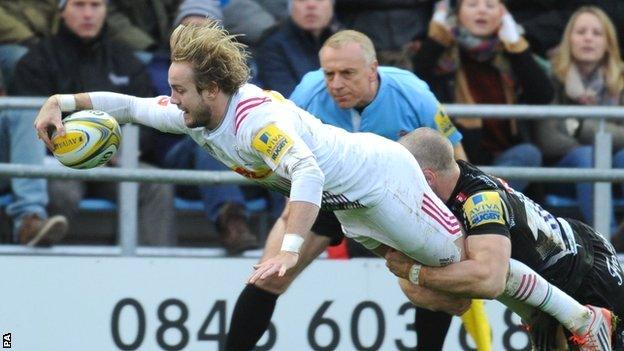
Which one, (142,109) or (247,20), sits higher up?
(247,20)

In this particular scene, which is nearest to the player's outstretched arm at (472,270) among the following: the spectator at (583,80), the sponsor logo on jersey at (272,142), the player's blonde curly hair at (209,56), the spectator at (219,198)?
the sponsor logo on jersey at (272,142)

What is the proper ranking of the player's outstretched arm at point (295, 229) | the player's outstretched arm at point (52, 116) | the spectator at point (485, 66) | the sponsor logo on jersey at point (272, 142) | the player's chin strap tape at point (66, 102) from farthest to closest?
the spectator at point (485, 66), the player's chin strap tape at point (66, 102), the player's outstretched arm at point (52, 116), the sponsor logo on jersey at point (272, 142), the player's outstretched arm at point (295, 229)

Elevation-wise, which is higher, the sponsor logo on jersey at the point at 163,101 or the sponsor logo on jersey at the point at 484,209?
the sponsor logo on jersey at the point at 163,101

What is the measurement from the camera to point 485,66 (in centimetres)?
1010

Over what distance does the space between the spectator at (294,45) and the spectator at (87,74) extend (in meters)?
0.72

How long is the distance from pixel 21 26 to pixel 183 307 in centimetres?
211

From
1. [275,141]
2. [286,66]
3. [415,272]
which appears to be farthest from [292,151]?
[286,66]

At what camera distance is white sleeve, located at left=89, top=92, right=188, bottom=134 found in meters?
7.41

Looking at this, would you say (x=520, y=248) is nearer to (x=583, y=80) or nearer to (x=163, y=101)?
(x=163, y=101)

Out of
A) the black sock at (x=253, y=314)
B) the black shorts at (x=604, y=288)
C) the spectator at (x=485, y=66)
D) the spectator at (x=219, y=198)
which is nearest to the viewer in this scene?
the black shorts at (x=604, y=288)

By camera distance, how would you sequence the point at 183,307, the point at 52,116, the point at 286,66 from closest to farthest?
the point at 52,116, the point at 183,307, the point at 286,66

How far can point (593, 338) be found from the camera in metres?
7.64

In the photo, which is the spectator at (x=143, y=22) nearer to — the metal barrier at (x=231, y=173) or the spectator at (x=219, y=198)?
the spectator at (x=219, y=198)

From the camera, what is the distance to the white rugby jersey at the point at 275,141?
22.8 feet
